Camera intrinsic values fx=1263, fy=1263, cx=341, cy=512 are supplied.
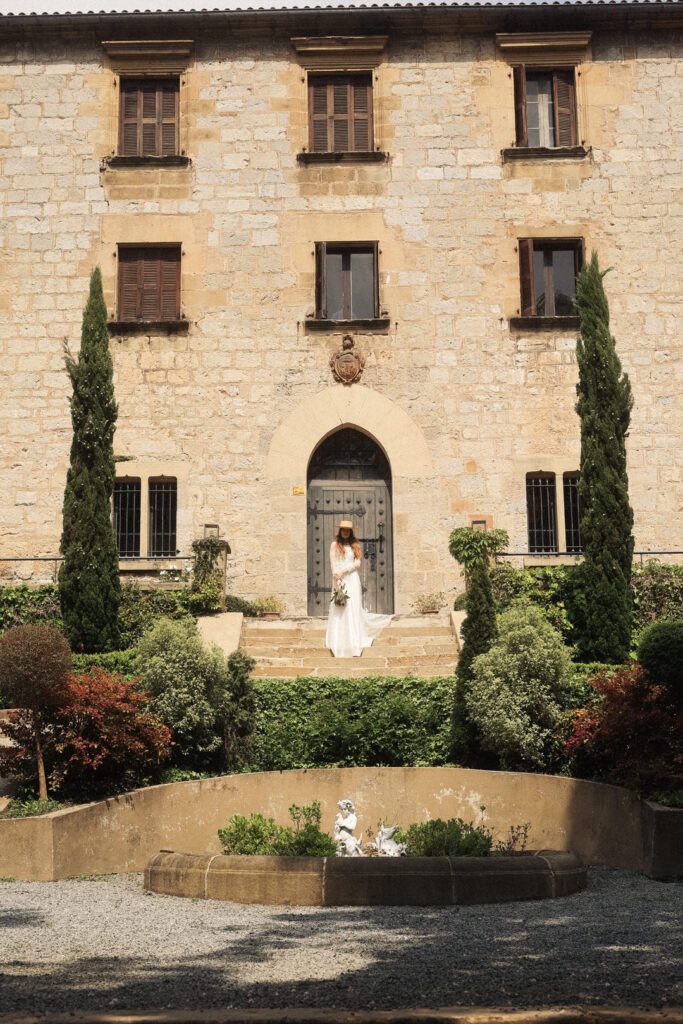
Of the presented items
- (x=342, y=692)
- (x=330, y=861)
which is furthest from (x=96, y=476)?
(x=330, y=861)

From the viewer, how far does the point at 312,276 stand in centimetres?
2202

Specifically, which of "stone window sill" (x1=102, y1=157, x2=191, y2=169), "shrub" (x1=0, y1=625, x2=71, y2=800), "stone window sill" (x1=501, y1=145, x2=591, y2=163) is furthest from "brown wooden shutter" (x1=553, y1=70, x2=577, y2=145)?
"shrub" (x1=0, y1=625, x2=71, y2=800)

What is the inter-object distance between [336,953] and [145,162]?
17.1 metres

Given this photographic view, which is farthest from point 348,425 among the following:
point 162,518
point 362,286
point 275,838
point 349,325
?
point 275,838

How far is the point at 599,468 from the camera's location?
1892 centimetres

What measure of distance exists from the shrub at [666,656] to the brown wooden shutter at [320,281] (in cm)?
1105

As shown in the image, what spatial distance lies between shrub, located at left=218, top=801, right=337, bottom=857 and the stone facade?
28.7 ft

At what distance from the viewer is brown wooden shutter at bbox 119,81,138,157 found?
22453mm

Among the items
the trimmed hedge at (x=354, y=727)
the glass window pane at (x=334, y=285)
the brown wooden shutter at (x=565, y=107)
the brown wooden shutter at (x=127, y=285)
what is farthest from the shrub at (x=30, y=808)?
the brown wooden shutter at (x=565, y=107)

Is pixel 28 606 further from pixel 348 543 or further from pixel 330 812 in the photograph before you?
pixel 330 812

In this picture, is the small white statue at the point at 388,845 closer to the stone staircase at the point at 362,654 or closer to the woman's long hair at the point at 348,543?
the stone staircase at the point at 362,654

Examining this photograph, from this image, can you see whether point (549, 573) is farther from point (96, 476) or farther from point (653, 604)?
point (96, 476)

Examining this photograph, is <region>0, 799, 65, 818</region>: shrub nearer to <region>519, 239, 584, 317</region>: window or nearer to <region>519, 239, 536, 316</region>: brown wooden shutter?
<region>519, 239, 536, 316</region>: brown wooden shutter

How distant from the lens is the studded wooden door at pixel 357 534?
70.5 ft
